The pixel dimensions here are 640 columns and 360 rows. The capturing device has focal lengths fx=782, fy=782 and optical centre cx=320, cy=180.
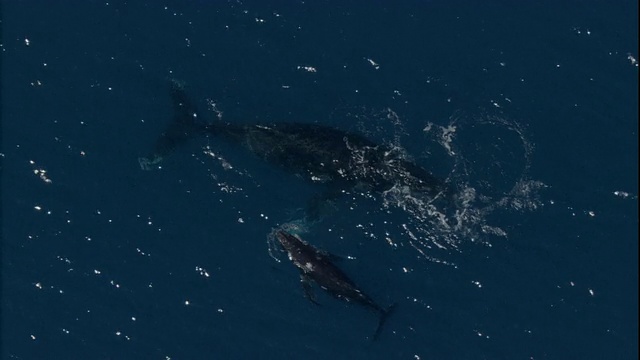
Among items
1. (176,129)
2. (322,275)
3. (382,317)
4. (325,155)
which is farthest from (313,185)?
(176,129)

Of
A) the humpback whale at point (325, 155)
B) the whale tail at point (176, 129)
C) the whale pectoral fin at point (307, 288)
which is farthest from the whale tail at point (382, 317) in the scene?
the whale tail at point (176, 129)

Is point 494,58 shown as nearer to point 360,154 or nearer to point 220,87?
point 360,154

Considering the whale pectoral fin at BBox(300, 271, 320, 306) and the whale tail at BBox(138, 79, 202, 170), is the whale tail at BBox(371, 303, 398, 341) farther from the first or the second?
the whale tail at BBox(138, 79, 202, 170)

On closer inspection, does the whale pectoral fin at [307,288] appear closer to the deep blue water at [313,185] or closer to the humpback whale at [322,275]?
the humpback whale at [322,275]

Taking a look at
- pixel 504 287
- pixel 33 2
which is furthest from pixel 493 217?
pixel 33 2

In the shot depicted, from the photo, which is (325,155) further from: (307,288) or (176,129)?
(176,129)
